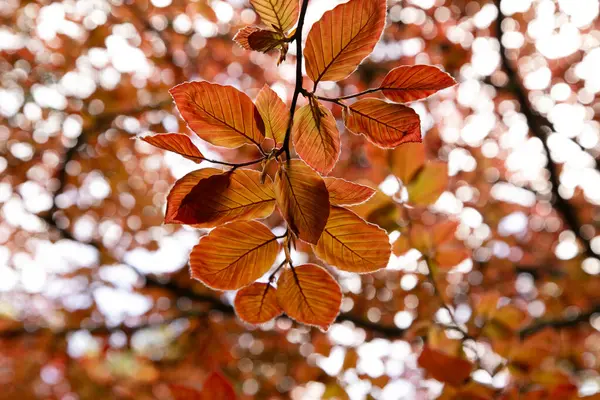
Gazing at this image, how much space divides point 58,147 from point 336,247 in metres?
2.97

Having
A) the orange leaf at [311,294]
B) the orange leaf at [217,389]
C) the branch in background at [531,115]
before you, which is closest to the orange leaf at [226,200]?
the orange leaf at [311,294]

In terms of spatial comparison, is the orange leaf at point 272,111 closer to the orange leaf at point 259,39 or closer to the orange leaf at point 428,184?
the orange leaf at point 259,39

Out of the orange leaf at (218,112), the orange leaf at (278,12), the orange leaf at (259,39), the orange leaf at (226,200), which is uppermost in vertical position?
the orange leaf at (278,12)

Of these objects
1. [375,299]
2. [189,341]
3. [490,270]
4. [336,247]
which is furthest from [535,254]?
[336,247]

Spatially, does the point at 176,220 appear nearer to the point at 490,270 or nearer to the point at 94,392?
the point at 94,392

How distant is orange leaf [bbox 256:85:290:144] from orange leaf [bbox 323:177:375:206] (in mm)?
82

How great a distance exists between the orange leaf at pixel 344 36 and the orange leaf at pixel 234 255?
20 cm

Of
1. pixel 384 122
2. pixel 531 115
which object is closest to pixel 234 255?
pixel 384 122

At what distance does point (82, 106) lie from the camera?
2.54m

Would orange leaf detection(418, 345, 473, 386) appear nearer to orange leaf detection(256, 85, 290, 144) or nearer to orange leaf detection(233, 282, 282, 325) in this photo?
orange leaf detection(233, 282, 282, 325)

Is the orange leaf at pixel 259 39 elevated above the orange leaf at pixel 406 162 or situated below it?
above

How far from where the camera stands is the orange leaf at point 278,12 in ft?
1.48

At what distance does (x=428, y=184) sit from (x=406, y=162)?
2.5 inches

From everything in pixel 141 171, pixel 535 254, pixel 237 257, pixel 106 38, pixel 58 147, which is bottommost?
pixel 535 254
